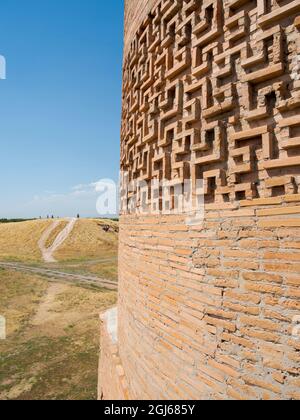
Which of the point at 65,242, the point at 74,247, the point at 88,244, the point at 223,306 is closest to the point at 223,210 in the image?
the point at 223,306

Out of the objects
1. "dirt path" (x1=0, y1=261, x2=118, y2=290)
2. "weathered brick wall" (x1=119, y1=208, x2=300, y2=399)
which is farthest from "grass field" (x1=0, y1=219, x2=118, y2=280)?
"weathered brick wall" (x1=119, y1=208, x2=300, y2=399)

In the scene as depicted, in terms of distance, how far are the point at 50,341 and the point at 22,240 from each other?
30707 millimetres

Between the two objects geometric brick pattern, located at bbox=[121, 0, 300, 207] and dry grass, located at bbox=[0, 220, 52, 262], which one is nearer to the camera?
geometric brick pattern, located at bbox=[121, 0, 300, 207]

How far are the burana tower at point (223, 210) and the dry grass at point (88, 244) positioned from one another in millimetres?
29718

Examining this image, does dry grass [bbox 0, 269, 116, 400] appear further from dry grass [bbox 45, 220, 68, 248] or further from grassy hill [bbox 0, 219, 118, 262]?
dry grass [bbox 45, 220, 68, 248]

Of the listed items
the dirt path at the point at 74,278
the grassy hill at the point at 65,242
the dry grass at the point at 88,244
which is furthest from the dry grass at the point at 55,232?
the dirt path at the point at 74,278

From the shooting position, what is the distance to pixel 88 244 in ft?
121

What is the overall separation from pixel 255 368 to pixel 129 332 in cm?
212

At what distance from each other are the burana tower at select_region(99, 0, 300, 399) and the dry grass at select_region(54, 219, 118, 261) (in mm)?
29718

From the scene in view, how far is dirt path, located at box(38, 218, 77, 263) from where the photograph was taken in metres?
32.5

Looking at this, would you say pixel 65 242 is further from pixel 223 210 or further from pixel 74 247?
pixel 223 210

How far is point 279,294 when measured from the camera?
2.08m

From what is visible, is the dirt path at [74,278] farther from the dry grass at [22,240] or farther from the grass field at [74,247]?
the dry grass at [22,240]
